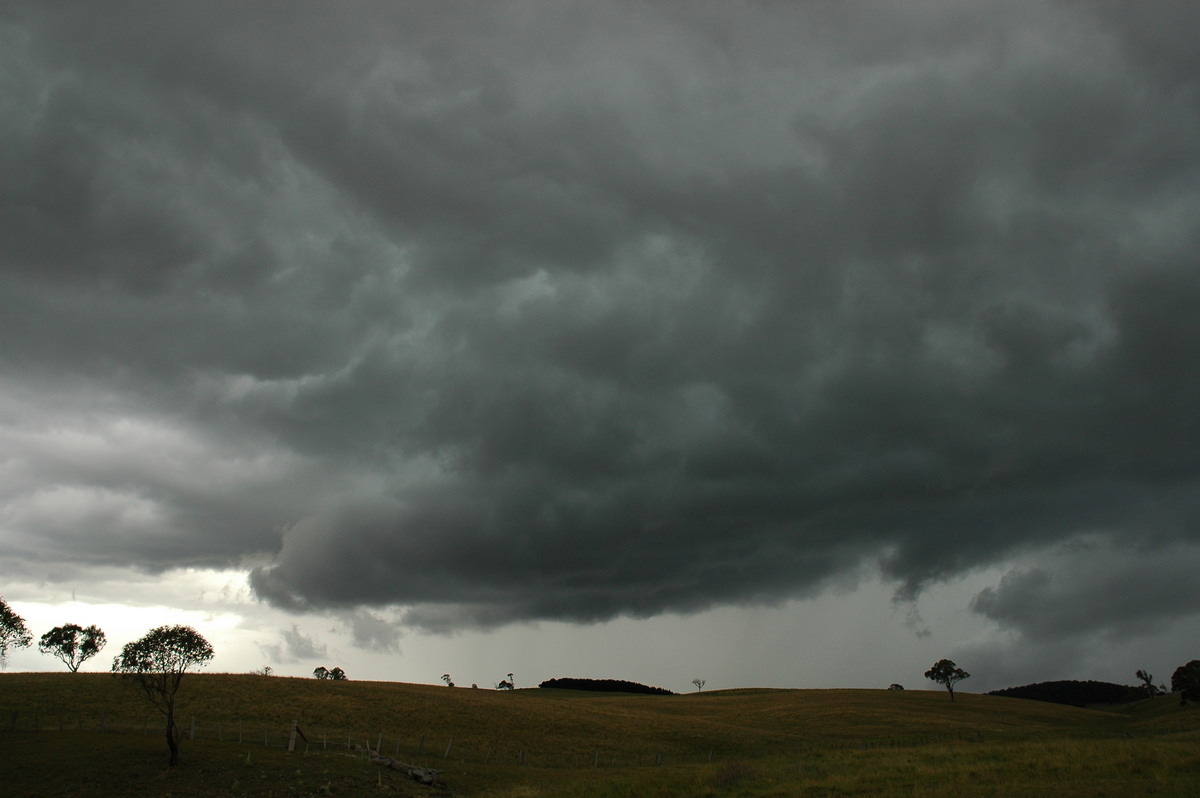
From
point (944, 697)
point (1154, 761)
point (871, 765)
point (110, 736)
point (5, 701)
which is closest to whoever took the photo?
point (1154, 761)

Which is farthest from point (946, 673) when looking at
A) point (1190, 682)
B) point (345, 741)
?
point (345, 741)

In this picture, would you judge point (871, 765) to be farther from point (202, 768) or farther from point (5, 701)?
point (5, 701)

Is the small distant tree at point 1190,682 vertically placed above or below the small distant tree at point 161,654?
below

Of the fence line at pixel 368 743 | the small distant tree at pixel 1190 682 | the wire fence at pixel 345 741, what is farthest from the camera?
the small distant tree at pixel 1190 682

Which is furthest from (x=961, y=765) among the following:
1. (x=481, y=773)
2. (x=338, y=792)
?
(x=338, y=792)

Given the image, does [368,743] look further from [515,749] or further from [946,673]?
[946,673]

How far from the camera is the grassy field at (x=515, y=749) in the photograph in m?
41.2

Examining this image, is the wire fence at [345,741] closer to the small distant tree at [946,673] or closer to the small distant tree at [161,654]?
the small distant tree at [161,654]

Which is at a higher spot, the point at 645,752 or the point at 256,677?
the point at 256,677

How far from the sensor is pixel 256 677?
98.8m

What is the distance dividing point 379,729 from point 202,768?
97.4 ft

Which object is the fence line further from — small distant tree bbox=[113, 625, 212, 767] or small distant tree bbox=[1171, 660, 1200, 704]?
small distant tree bbox=[1171, 660, 1200, 704]

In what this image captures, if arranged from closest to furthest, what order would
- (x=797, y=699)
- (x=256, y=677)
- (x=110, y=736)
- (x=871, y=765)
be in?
(x=871, y=765) → (x=110, y=736) → (x=256, y=677) → (x=797, y=699)

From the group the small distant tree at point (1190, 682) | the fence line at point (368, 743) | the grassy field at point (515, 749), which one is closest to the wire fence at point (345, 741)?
the fence line at point (368, 743)
